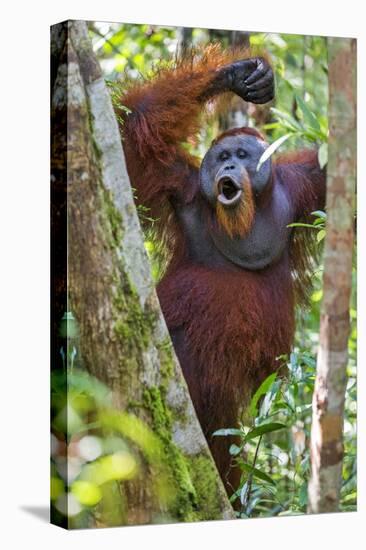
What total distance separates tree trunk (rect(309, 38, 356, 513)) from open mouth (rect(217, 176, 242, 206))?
4.81 feet

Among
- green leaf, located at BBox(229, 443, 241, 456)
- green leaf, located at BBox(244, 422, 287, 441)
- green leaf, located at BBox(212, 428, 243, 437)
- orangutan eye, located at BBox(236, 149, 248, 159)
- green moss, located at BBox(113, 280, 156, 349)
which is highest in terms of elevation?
orangutan eye, located at BBox(236, 149, 248, 159)

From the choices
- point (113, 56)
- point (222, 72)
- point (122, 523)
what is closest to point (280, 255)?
point (222, 72)

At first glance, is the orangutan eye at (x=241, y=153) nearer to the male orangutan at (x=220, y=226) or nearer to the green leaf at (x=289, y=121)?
the male orangutan at (x=220, y=226)

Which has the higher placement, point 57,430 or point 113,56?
point 113,56

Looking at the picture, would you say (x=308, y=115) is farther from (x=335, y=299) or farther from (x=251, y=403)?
(x=335, y=299)

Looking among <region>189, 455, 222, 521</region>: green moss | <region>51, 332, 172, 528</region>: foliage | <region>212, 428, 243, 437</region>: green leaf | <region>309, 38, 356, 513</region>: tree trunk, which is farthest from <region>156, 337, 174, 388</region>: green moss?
<region>212, 428, 243, 437</region>: green leaf

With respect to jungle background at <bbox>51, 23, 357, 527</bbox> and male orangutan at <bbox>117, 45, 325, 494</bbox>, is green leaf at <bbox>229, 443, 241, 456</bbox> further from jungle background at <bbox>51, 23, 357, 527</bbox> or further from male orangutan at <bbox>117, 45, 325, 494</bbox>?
male orangutan at <bbox>117, 45, 325, 494</bbox>

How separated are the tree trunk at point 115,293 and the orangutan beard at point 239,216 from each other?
3.37 ft

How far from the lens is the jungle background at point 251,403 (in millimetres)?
4668

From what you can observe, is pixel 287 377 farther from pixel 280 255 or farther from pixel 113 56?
pixel 113 56

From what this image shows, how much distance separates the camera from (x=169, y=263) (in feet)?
18.5

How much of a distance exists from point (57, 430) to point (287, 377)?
136 centimetres

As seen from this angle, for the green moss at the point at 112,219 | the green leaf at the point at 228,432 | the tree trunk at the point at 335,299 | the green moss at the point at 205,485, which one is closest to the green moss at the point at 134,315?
the green moss at the point at 112,219

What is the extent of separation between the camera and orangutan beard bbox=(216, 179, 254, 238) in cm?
548
